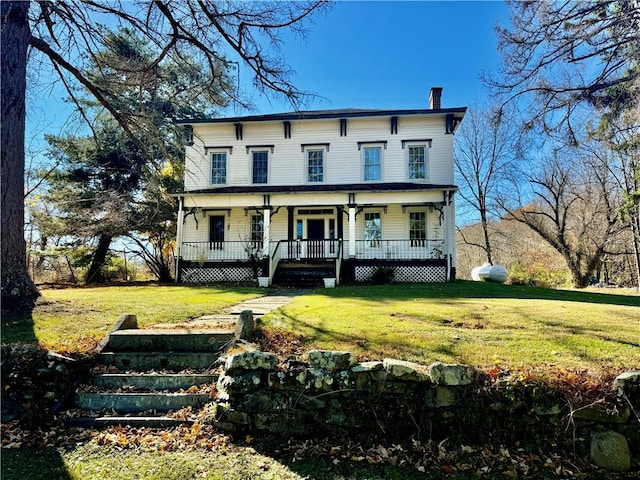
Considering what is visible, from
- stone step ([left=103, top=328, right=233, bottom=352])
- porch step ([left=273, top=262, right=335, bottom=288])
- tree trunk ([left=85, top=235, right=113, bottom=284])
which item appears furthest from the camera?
tree trunk ([left=85, top=235, right=113, bottom=284])

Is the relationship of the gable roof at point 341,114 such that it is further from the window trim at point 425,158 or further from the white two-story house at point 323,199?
the window trim at point 425,158

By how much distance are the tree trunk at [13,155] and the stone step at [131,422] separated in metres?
4.07

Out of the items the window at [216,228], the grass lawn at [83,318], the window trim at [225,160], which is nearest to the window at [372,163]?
the window trim at [225,160]

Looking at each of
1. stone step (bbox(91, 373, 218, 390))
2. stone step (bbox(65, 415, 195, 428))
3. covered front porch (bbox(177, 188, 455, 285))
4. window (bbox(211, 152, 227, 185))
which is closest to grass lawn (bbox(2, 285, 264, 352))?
stone step (bbox(91, 373, 218, 390))

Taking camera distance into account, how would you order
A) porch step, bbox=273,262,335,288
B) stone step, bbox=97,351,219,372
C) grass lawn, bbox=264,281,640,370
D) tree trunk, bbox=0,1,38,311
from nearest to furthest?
grass lawn, bbox=264,281,640,370, stone step, bbox=97,351,219,372, tree trunk, bbox=0,1,38,311, porch step, bbox=273,262,335,288

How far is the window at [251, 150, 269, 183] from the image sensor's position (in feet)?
62.5

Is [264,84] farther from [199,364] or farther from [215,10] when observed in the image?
[199,364]

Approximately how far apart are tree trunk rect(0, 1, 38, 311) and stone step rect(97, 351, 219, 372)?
10.7ft

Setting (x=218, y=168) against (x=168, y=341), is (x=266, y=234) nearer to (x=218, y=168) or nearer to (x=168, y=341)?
(x=218, y=168)

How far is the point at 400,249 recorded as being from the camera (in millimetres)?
17062

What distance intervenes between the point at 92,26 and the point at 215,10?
9.96 ft

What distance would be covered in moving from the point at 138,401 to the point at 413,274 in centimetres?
1367

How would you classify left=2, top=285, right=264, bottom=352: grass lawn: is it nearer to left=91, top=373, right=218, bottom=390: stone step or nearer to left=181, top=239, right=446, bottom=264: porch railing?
left=91, top=373, right=218, bottom=390: stone step

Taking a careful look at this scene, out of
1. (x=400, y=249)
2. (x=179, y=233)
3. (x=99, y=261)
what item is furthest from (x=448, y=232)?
(x=99, y=261)
